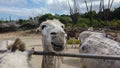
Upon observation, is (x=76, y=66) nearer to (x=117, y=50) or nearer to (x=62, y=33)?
(x=117, y=50)

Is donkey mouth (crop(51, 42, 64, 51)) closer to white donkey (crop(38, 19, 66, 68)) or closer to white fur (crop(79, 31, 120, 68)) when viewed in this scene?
white donkey (crop(38, 19, 66, 68))

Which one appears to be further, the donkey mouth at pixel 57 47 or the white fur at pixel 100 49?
the white fur at pixel 100 49

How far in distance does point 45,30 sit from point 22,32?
28.3 m

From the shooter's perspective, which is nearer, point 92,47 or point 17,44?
point 17,44

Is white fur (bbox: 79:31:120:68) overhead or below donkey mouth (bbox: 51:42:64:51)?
below

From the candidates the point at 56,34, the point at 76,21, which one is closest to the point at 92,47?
the point at 56,34

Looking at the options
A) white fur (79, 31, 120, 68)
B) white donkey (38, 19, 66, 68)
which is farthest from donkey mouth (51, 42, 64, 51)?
white fur (79, 31, 120, 68)

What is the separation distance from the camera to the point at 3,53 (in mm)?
2994

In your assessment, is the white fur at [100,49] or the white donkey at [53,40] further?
the white fur at [100,49]

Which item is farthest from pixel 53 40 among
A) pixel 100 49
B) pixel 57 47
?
pixel 100 49

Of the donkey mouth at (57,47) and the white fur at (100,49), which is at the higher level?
the donkey mouth at (57,47)

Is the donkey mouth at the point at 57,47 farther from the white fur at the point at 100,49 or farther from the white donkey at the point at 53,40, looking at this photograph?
the white fur at the point at 100,49

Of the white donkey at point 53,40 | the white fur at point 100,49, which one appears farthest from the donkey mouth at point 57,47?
the white fur at point 100,49

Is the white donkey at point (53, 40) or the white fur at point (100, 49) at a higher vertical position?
the white donkey at point (53, 40)
